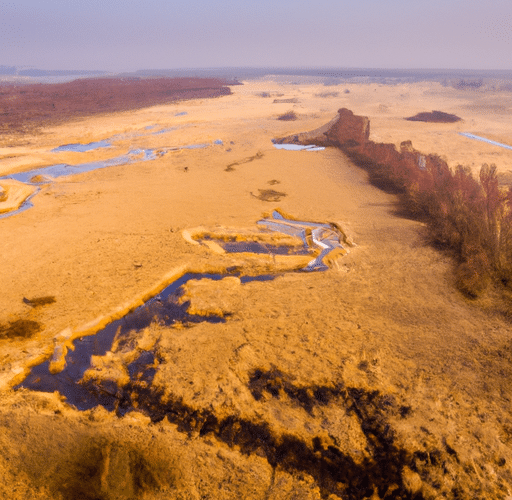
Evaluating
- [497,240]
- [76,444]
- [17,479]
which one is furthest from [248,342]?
[497,240]

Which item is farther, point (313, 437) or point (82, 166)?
point (82, 166)

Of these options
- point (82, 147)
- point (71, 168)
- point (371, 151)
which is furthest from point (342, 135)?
point (82, 147)

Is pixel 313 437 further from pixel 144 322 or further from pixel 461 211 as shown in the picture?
pixel 461 211

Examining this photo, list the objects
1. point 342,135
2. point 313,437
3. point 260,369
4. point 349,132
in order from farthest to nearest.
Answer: point 342,135
point 349,132
point 260,369
point 313,437

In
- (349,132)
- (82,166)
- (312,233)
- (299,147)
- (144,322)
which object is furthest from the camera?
(299,147)

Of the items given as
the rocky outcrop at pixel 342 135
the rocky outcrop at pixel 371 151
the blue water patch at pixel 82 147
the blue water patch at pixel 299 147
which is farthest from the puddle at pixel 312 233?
the blue water patch at pixel 82 147

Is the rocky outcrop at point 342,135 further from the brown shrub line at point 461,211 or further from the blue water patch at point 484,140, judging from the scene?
the blue water patch at point 484,140

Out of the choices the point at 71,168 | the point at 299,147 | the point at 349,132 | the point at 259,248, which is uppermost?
the point at 349,132
